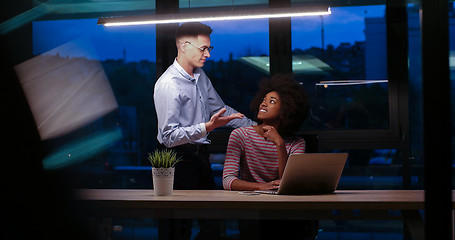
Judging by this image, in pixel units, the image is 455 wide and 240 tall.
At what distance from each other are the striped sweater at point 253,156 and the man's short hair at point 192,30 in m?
1.13

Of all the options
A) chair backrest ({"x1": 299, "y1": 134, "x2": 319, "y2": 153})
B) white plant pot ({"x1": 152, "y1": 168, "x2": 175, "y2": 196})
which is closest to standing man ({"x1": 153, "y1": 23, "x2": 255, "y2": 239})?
chair backrest ({"x1": 299, "y1": 134, "x2": 319, "y2": 153})

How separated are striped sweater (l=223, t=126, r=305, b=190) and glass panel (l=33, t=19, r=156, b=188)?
35.5 inches

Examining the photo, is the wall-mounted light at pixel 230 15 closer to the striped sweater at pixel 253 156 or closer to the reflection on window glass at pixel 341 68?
the reflection on window glass at pixel 341 68

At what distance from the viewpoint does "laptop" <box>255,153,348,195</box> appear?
219cm

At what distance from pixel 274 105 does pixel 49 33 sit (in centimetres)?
258

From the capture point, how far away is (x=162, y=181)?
241 centimetres

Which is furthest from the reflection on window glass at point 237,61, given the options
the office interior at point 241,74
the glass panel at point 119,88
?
the glass panel at point 119,88

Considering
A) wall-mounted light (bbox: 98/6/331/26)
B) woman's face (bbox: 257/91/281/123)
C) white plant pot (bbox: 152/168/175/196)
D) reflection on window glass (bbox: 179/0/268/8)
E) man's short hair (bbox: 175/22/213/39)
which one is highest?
reflection on window glass (bbox: 179/0/268/8)

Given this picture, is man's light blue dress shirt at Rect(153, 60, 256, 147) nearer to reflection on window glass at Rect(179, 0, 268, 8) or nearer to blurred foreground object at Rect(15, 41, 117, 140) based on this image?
reflection on window glass at Rect(179, 0, 268, 8)

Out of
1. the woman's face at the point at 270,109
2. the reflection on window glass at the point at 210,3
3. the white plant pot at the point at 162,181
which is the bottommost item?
the white plant pot at the point at 162,181

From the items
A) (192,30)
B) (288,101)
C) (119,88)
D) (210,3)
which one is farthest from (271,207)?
(119,88)

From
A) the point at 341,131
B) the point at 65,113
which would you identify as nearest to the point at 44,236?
the point at 341,131

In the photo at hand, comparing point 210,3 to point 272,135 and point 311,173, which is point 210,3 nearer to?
point 272,135

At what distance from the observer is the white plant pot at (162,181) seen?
2.41 metres
